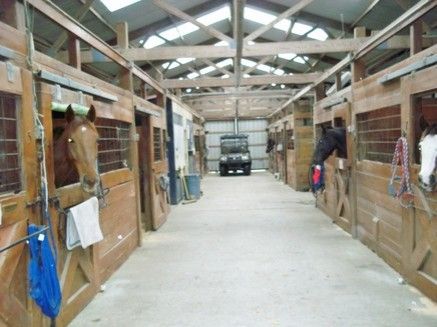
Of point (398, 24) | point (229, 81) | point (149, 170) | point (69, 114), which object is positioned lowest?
point (149, 170)

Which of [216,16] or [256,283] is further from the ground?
[216,16]

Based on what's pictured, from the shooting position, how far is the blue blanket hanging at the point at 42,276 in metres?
2.72

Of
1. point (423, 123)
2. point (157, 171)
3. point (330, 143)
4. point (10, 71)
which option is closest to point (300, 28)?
point (330, 143)

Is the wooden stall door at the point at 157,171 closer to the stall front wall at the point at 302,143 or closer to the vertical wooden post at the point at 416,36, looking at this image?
the vertical wooden post at the point at 416,36

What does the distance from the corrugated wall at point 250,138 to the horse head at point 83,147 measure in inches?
797

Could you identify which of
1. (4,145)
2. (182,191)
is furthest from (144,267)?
(182,191)

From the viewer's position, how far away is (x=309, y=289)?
410cm

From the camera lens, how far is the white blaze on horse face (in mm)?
3324

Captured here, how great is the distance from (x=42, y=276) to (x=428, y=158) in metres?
2.84

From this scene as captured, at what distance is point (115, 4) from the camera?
7613 millimetres

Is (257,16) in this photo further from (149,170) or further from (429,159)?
(429,159)

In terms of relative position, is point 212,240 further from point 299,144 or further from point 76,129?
point 299,144

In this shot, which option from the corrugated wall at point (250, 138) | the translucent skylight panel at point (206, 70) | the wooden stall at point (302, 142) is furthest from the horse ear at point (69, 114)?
the corrugated wall at point (250, 138)

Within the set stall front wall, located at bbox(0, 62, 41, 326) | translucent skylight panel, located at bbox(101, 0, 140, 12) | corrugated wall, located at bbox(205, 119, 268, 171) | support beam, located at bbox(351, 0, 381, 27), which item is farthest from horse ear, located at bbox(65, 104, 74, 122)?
corrugated wall, located at bbox(205, 119, 268, 171)
